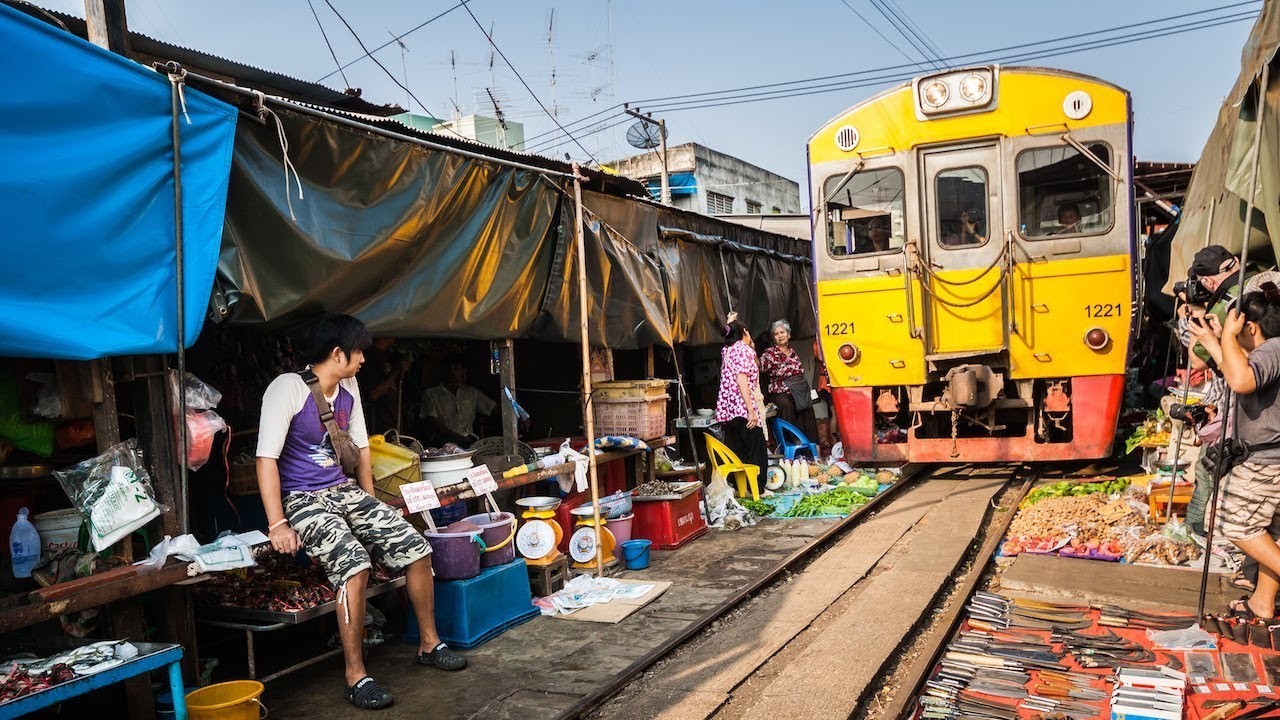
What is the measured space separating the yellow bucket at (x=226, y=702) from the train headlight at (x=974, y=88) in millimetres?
7879

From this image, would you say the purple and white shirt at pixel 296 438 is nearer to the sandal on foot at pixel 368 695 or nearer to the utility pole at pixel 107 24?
the sandal on foot at pixel 368 695

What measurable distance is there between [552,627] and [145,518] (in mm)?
2568

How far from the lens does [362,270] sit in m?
5.31

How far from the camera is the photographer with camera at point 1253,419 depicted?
14.1 ft

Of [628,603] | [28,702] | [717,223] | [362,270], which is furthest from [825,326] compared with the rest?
[28,702]

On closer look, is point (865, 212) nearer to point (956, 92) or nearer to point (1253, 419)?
point (956, 92)

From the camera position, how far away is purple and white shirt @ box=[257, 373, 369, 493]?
4.47m

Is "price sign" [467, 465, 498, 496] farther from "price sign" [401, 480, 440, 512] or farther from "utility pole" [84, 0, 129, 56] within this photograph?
"utility pole" [84, 0, 129, 56]

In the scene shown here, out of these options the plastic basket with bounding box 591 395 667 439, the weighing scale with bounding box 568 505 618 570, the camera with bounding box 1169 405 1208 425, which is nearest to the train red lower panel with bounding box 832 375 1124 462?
the camera with bounding box 1169 405 1208 425

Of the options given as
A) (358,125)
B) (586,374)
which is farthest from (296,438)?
(586,374)

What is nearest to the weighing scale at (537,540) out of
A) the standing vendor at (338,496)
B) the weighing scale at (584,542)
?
the weighing scale at (584,542)

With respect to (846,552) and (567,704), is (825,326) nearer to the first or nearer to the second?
(846,552)

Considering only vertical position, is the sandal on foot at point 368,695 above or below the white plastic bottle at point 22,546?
below

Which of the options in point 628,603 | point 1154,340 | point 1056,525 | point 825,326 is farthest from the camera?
point 1154,340
